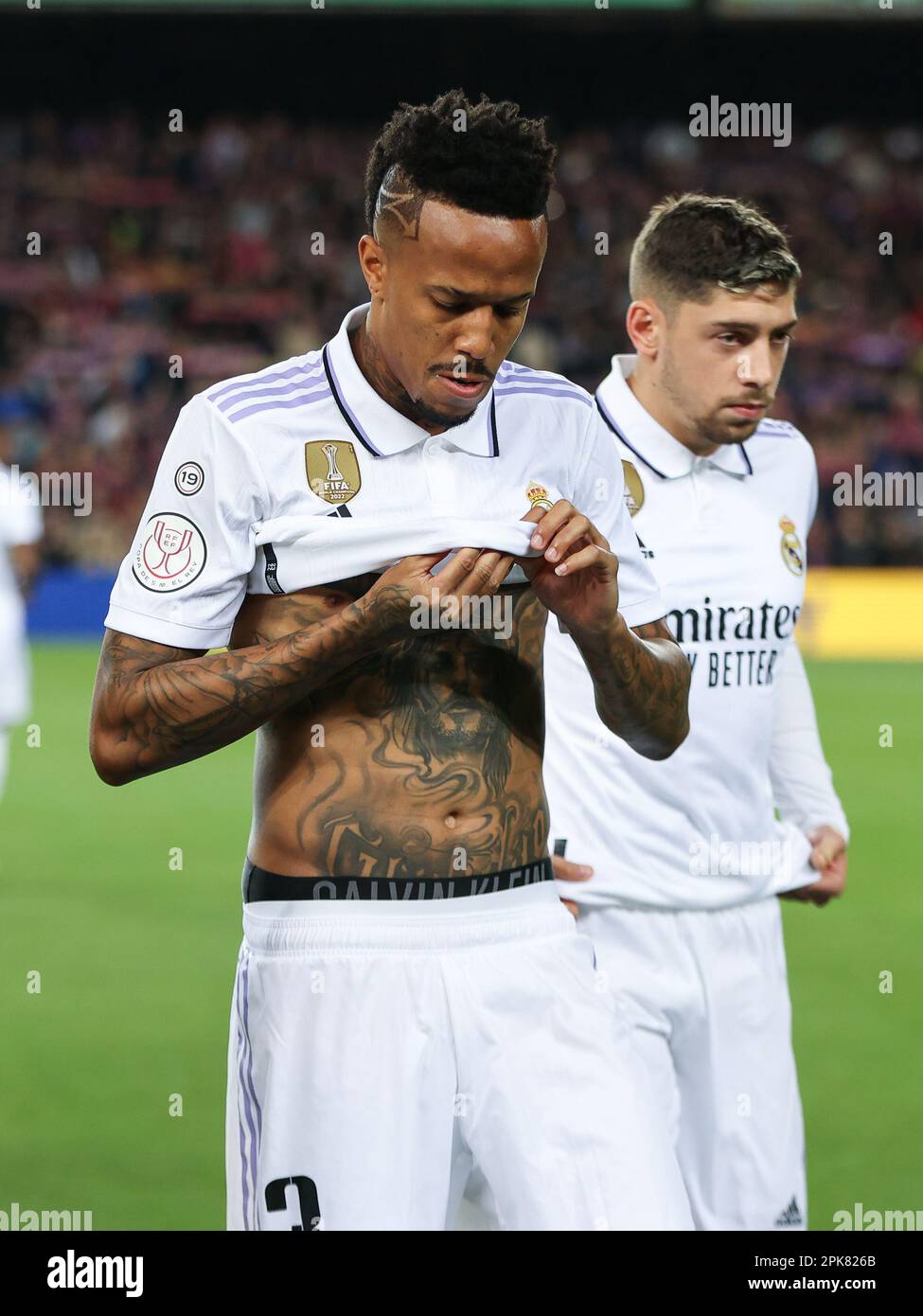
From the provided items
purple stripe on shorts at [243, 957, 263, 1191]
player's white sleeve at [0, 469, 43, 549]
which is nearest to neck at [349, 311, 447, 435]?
purple stripe on shorts at [243, 957, 263, 1191]

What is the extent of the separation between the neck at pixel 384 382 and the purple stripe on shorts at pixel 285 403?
0.08 metres

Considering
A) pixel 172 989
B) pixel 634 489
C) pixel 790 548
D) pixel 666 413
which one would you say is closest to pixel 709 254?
pixel 666 413

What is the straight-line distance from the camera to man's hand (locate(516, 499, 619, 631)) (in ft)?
8.90

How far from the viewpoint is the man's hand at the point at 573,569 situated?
2.71 m

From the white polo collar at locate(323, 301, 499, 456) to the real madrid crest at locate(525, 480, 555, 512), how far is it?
8cm

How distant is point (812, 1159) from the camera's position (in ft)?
18.3

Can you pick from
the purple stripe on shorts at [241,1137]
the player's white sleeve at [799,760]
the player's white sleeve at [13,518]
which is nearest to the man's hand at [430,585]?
the purple stripe on shorts at [241,1137]

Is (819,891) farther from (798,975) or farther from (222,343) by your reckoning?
(222,343)

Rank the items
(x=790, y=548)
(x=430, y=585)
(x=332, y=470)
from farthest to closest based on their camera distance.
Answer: (x=790, y=548) < (x=332, y=470) < (x=430, y=585)

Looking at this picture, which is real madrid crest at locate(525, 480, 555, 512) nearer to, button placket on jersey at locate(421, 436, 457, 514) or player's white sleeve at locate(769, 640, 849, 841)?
button placket on jersey at locate(421, 436, 457, 514)

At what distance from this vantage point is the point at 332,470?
2861 millimetres

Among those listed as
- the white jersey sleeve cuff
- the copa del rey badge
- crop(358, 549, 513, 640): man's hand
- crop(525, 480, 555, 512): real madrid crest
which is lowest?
the white jersey sleeve cuff

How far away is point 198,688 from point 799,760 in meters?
2.01

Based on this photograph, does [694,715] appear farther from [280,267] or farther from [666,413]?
[280,267]
